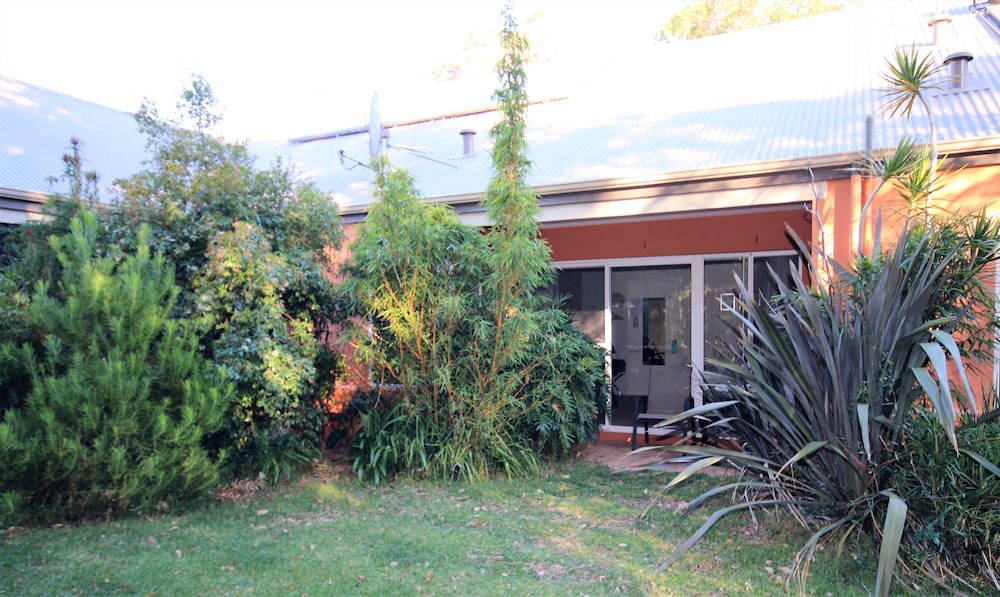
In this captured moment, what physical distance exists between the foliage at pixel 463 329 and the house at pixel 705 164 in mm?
1345

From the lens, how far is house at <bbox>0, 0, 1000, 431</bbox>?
21.2ft

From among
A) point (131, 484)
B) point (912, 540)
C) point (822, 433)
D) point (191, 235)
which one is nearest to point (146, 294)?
point (191, 235)

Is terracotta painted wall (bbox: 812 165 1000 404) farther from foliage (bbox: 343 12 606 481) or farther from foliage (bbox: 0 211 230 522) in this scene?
foliage (bbox: 0 211 230 522)

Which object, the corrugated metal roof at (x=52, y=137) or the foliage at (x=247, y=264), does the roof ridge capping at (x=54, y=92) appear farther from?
the foliage at (x=247, y=264)

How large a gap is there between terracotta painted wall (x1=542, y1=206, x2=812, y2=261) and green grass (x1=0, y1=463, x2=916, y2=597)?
3375 millimetres

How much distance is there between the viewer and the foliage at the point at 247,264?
19.8 feet

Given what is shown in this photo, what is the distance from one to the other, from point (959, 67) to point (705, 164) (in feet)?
10.4

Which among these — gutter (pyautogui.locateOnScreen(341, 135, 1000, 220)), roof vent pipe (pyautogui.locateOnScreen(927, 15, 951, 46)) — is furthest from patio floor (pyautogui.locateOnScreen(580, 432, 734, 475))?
roof vent pipe (pyautogui.locateOnScreen(927, 15, 951, 46))

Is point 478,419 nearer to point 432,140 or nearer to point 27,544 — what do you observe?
point 27,544

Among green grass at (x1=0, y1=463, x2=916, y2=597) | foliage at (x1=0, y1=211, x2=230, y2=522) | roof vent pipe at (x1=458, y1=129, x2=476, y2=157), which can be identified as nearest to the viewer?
green grass at (x1=0, y1=463, x2=916, y2=597)

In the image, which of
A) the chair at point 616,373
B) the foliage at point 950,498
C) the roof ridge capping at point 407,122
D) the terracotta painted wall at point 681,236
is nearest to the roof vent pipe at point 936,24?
the terracotta painted wall at point 681,236

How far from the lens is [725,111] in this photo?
8.99 m

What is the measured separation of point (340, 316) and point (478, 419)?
187 centimetres

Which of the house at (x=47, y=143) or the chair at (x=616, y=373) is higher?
the house at (x=47, y=143)
